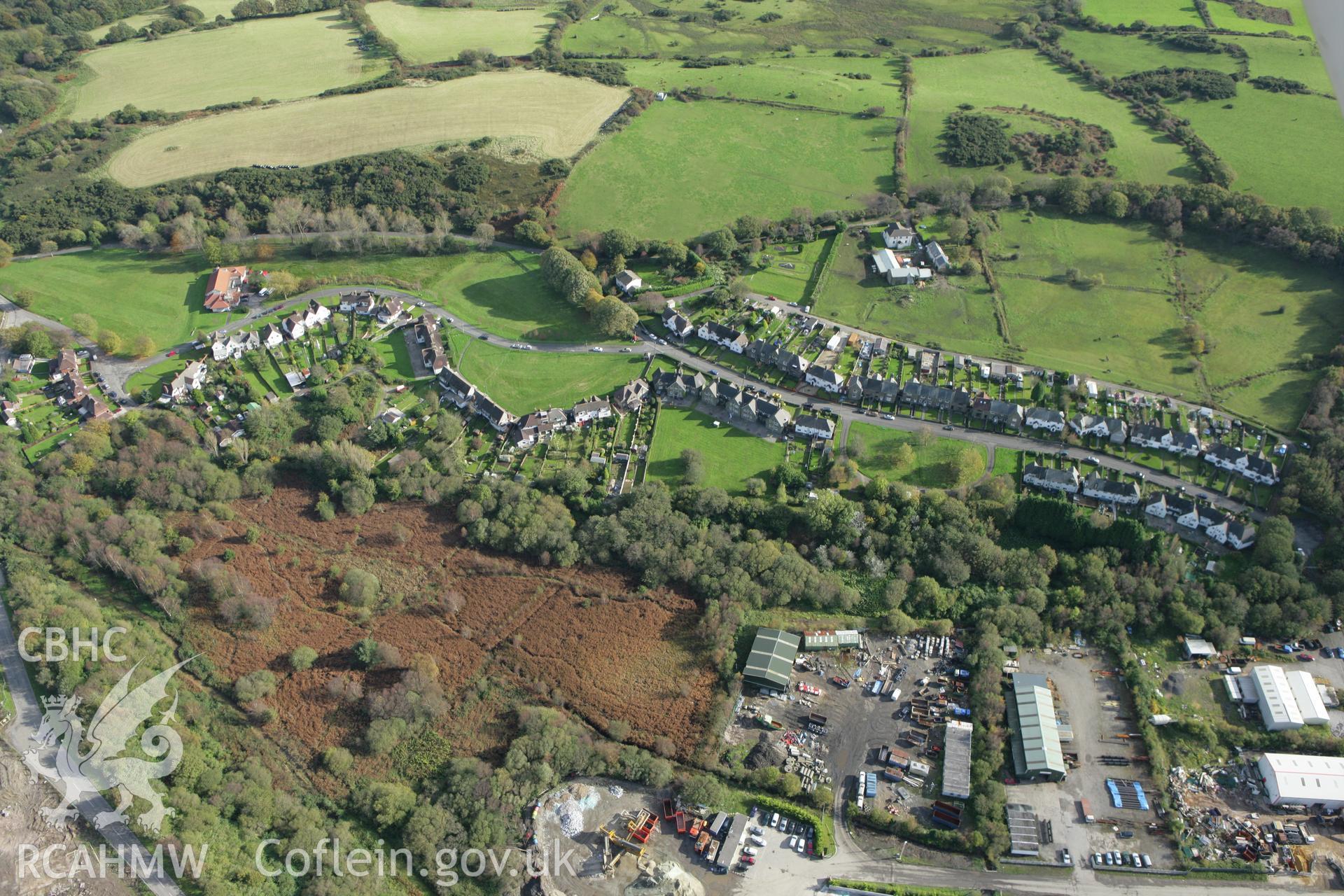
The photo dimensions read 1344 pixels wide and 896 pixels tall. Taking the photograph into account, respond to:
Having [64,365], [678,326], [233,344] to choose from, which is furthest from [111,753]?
[678,326]

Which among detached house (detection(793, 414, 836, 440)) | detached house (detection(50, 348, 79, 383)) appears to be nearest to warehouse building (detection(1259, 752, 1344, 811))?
detached house (detection(793, 414, 836, 440))

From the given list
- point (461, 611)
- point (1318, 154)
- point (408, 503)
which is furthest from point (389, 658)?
point (1318, 154)

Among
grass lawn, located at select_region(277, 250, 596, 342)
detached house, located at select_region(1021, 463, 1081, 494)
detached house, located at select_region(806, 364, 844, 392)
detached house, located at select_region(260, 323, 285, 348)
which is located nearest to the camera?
detached house, located at select_region(1021, 463, 1081, 494)

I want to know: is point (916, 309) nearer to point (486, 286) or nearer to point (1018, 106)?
point (486, 286)

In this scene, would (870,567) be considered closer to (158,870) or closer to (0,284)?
(158,870)

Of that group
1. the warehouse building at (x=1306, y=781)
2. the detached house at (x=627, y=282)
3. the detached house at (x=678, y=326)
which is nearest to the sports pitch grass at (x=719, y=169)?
the detached house at (x=627, y=282)

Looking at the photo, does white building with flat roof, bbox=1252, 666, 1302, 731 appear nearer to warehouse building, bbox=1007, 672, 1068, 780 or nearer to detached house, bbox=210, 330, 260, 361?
warehouse building, bbox=1007, 672, 1068, 780

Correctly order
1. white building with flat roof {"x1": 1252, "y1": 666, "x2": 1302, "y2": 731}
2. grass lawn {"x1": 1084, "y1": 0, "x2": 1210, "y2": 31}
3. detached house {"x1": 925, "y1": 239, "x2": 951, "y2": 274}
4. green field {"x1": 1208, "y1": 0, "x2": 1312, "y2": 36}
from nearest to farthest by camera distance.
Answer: white building with flat roof {"x1": 1252, "y1": 666, "x2": 1302, "y2": 731} < detached house {"x1": 925, "y1": 239, "x2": 951, "y2": 274} < green field {"x1": 1208, "y1": 0, "x2": 1312, "y2": 36} < grass lawn {"x1": 1084, "y1": 0, "x2": 1210, "y2": 31}
